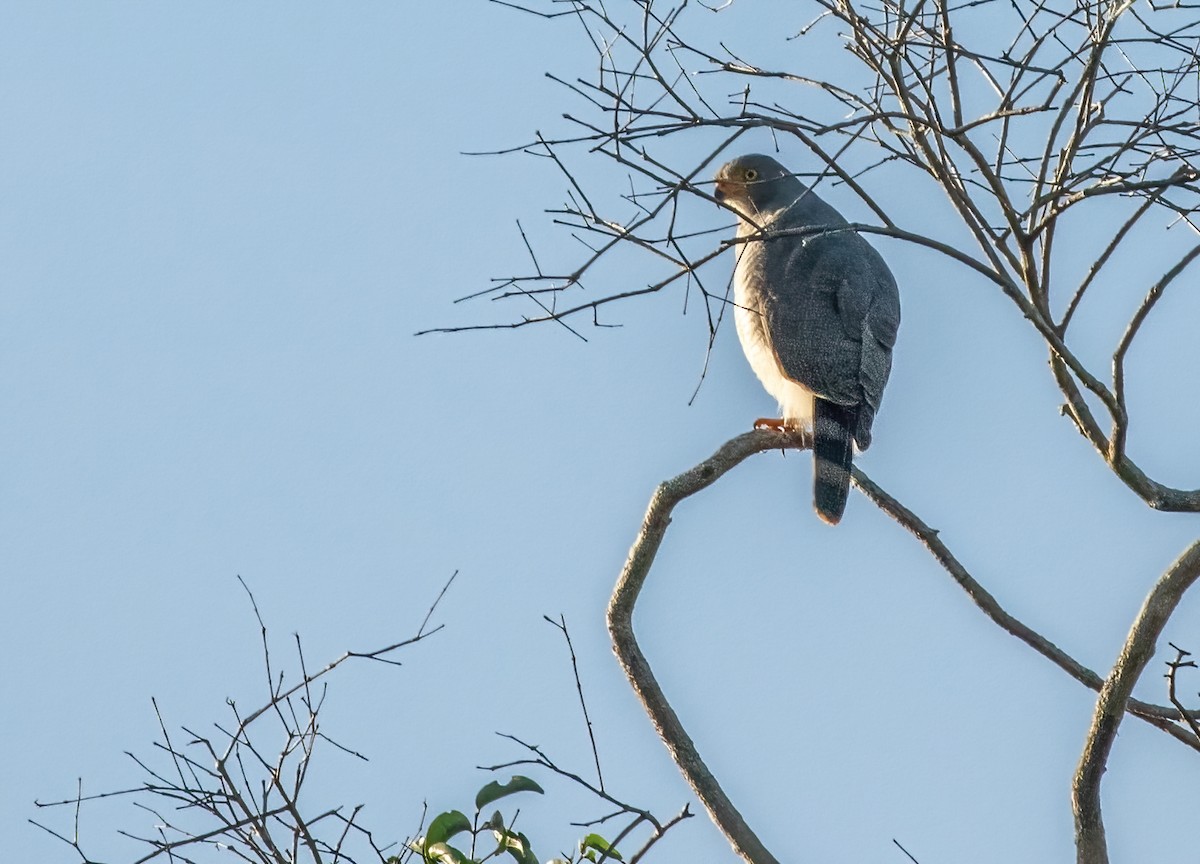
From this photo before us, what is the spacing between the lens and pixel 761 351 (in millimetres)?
5766

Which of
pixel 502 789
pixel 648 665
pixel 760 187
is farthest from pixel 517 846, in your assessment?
pixel 760 187

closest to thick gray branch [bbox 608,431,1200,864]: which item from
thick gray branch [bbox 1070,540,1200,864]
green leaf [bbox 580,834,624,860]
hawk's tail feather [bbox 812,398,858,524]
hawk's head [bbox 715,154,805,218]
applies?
thick gray branch [bbox 1070,540,1200,864]

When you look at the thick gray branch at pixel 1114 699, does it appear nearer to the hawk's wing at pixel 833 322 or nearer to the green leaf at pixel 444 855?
the green leaf at pixel 444 855

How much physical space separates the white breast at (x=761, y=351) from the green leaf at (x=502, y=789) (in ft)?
7.58

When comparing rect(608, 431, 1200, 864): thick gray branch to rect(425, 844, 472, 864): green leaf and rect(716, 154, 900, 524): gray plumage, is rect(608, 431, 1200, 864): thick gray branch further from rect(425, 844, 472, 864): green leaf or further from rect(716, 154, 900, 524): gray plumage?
rect(716, 154, 900, 524): gray plumage

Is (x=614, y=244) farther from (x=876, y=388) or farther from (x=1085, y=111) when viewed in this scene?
(x=876, y=388)

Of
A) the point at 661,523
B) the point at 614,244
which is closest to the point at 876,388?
the point at 661,523

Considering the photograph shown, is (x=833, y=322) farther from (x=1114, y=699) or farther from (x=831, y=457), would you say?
(x=1114, y=699)

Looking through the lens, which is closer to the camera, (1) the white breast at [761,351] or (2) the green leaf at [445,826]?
(2) the green leaf at [445,826]

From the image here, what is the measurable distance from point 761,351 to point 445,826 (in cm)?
271

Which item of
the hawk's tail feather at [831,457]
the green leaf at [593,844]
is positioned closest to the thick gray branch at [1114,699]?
the green leaf at [593,844]

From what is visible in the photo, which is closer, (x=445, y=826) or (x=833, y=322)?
(x=445, y=826)

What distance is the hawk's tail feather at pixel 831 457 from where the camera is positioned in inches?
212

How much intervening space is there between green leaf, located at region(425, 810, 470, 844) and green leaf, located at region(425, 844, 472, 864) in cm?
1
